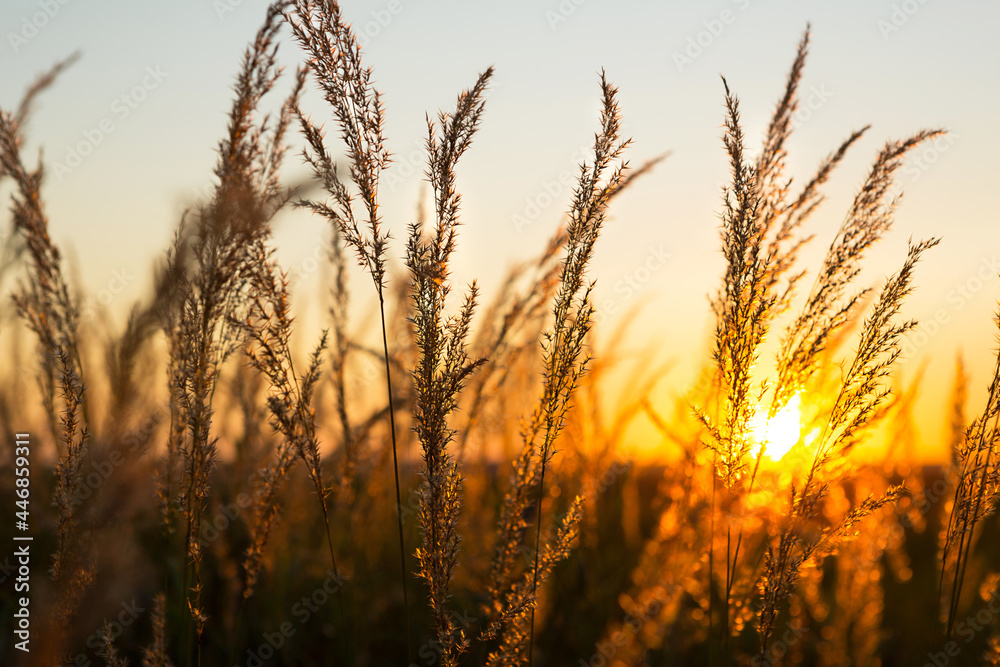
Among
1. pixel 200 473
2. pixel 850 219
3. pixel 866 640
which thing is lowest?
pixel 866 640

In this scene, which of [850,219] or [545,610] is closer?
[850,219]

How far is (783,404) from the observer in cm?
187

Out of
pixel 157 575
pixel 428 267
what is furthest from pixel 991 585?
pixel 157 575

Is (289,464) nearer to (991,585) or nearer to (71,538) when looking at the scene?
(71,538)

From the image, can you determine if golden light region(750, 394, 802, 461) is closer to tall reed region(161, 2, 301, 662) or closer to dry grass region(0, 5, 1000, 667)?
dry grass region(0, 5, 1000, 667)

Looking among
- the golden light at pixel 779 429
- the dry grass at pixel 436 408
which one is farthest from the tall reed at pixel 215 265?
the golden light at pixel 779 429

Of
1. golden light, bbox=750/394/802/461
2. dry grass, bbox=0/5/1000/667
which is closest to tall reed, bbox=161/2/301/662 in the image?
dry grass, bbox=0/5/1000/667

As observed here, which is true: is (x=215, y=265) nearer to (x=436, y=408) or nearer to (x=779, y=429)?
(x=436, y=408)

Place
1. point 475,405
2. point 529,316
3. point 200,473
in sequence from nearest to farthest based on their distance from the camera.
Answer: point 200,473 → point 529,316 → point 475,405

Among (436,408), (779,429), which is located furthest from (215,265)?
(779,429)

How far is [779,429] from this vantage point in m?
1.96

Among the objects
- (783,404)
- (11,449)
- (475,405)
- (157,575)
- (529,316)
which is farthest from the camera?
(11,449)

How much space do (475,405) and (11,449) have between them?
3027 mm

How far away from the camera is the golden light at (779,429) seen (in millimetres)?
1875
